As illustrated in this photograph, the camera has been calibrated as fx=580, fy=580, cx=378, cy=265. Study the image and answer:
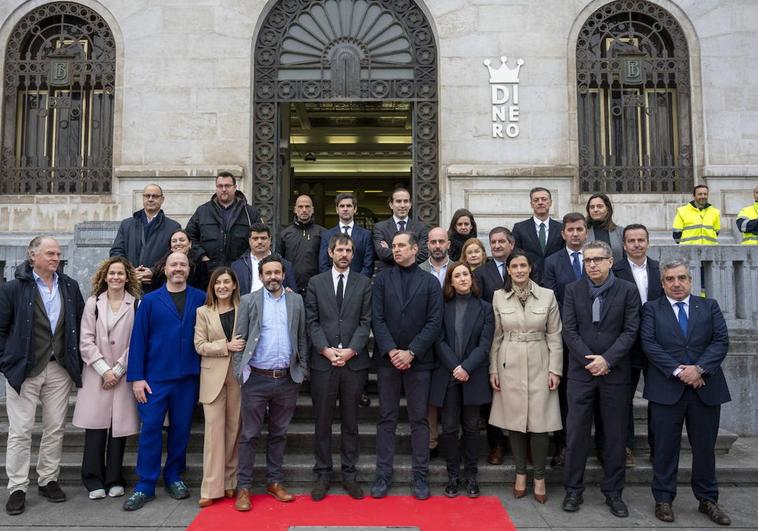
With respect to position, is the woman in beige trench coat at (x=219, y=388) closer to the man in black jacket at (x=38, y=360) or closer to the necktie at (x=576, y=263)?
the man in black jacket at (x=38, y=360)

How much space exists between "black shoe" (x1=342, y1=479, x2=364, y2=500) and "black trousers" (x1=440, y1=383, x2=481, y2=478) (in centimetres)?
84

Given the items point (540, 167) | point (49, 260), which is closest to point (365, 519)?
point (49, 260)

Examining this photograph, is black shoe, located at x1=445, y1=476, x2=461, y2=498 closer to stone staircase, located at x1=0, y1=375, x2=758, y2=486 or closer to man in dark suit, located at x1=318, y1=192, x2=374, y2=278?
stone staircase, located at x1=0, y1=375, x2=758, y2=486

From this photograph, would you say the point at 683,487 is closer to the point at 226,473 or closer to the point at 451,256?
the point at 451,256

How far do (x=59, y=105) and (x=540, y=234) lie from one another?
9608 mm

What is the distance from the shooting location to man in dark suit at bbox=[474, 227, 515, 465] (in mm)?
5883

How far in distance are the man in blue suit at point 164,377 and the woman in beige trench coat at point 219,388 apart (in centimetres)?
18

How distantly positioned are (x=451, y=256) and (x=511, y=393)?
187 centimetres

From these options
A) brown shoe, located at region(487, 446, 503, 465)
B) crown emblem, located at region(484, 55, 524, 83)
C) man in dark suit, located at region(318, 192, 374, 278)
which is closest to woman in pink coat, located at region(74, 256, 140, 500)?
man in dark suit, located at region(318, 192, 374, 278)

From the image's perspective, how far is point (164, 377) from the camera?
5.26 metres

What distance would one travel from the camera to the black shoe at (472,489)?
5312 millimetres

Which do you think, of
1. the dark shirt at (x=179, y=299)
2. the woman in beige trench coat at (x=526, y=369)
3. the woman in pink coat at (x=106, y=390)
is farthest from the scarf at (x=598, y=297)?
the woman in pink coat at (x=106, y=390)

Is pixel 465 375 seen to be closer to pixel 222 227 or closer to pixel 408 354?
pixel 408 354

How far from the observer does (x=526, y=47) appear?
427 inches
